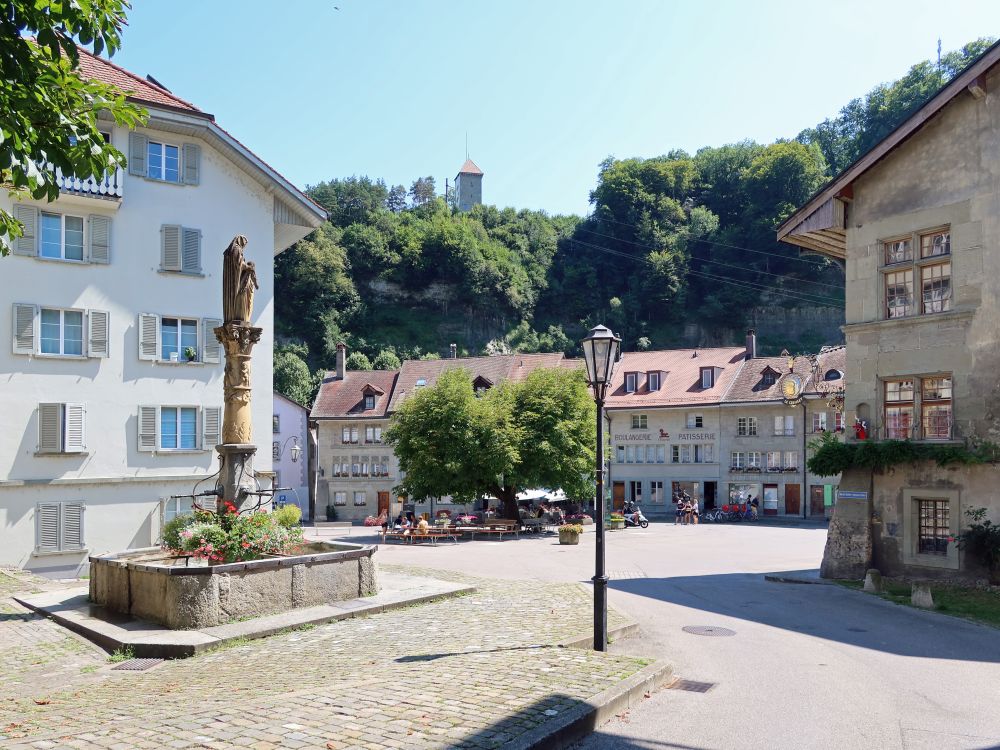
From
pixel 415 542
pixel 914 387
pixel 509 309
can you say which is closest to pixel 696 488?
pixel 415 542

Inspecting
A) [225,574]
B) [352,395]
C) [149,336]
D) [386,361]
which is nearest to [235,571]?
[225,574]

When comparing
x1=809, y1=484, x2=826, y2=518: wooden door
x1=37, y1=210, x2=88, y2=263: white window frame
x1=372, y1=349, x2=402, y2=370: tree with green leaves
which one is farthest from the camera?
x1=372, y1=349, x2=402, y2=370: tree with green leaves

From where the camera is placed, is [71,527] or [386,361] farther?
[386,361]

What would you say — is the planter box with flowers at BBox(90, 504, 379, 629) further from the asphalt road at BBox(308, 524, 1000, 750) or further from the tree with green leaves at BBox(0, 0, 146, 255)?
the tree with green leaves at BBox(0, 0, 146, 255)

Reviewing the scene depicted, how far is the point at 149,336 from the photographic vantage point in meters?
25.2

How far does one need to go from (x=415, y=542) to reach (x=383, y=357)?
60678mm

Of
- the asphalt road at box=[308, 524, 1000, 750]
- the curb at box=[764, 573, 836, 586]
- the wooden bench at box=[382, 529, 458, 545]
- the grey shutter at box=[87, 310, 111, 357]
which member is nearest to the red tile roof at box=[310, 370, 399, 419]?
the wooden bench at box=[382, 529, 458, 545]

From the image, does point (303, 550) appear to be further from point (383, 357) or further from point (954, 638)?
point (383, 357)

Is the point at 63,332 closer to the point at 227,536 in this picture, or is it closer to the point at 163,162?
the point at 163,162

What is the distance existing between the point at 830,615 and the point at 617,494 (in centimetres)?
4233

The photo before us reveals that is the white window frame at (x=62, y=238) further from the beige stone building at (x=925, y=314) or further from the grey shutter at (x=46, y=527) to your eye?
the beige stone building at (x=925, y=314)

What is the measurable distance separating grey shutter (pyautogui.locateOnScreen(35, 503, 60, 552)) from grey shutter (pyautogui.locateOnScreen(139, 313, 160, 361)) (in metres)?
4.88

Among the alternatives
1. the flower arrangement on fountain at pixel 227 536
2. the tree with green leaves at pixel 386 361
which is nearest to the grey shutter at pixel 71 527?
the flower arrangement on fountain at pixel 227 536

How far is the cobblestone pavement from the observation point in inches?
269
